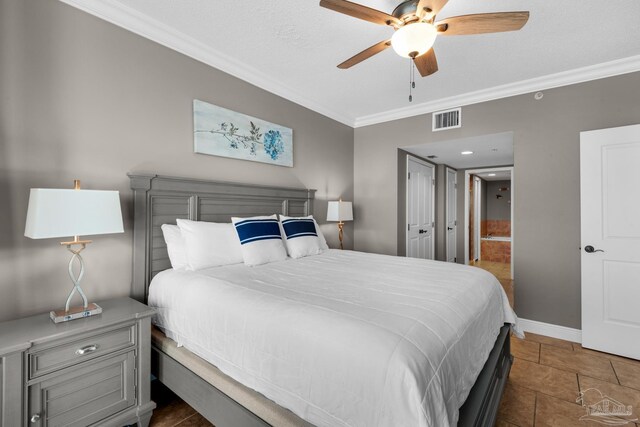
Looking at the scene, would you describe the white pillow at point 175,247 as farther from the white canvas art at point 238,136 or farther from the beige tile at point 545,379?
the beige tile at point 545,379

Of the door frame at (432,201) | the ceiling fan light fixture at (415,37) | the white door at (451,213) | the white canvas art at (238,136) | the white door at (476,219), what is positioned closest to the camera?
the ceiling fan light fixture at (415,37)

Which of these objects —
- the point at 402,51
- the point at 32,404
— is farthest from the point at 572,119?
the point at 32,404

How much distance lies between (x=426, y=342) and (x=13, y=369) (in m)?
1.80

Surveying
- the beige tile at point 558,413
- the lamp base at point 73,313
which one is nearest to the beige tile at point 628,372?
the beige tile at point 558,413

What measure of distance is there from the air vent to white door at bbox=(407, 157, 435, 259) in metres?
0.80

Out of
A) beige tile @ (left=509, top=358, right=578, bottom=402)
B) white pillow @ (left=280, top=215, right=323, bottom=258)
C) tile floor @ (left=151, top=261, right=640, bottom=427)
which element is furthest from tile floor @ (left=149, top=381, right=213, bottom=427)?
beige tile @ (left=509, top=358, right=578, bottom=402)

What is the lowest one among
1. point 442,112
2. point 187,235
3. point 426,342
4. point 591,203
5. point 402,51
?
A: point 426,342

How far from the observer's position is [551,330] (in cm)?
315

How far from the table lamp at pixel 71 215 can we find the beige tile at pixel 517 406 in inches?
105

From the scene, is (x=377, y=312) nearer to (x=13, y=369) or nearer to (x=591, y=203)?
(x=13, y=369)

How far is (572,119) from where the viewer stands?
9.96 feet

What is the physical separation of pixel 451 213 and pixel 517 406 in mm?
4536

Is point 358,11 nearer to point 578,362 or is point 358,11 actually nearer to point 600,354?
point 578,362

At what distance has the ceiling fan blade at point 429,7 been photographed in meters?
1.54
